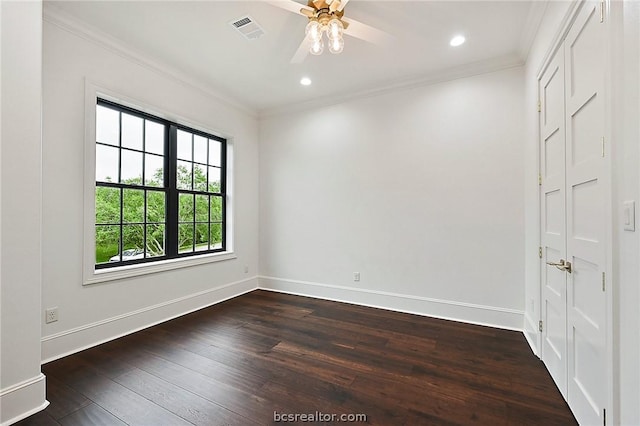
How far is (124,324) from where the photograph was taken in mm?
2791

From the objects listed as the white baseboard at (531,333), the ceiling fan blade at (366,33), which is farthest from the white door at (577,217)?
the ceiling fan blade at (366,33)

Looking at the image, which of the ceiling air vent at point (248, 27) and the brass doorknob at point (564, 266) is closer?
the brass doorknob at point (564, 266)

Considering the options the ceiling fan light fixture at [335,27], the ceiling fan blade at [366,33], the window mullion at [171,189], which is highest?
the ceiling fan blade at [366,33]

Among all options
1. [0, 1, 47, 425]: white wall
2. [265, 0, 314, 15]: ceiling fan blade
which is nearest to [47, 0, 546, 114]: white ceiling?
[265, 0, 314, 15]: ceiling fan blade

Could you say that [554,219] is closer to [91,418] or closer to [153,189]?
[91,418]

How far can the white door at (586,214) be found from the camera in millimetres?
1332

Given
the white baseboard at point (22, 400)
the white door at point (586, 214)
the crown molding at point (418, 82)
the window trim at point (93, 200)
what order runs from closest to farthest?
the white door at point (586, 214)
the white baseboard at point (22, 400)
the window trim at point (93, 200)
the crown molding at point (418, 82)

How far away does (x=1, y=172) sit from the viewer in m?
1.58

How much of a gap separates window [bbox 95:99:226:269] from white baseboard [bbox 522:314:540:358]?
3826 mm

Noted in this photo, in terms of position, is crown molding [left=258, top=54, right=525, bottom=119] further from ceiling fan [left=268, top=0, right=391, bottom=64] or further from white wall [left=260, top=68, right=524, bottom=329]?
ceiling fan [left=268, top=0, right=391, bottom=64]

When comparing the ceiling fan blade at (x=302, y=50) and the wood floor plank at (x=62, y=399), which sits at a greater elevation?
the ceiling fan blade at (x=302, y=50)

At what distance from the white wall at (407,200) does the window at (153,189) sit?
920mm

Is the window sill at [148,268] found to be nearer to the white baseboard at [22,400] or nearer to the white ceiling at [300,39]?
the white baseboard at [22,400]

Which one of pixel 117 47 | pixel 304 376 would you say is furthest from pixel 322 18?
pixel 304 376
